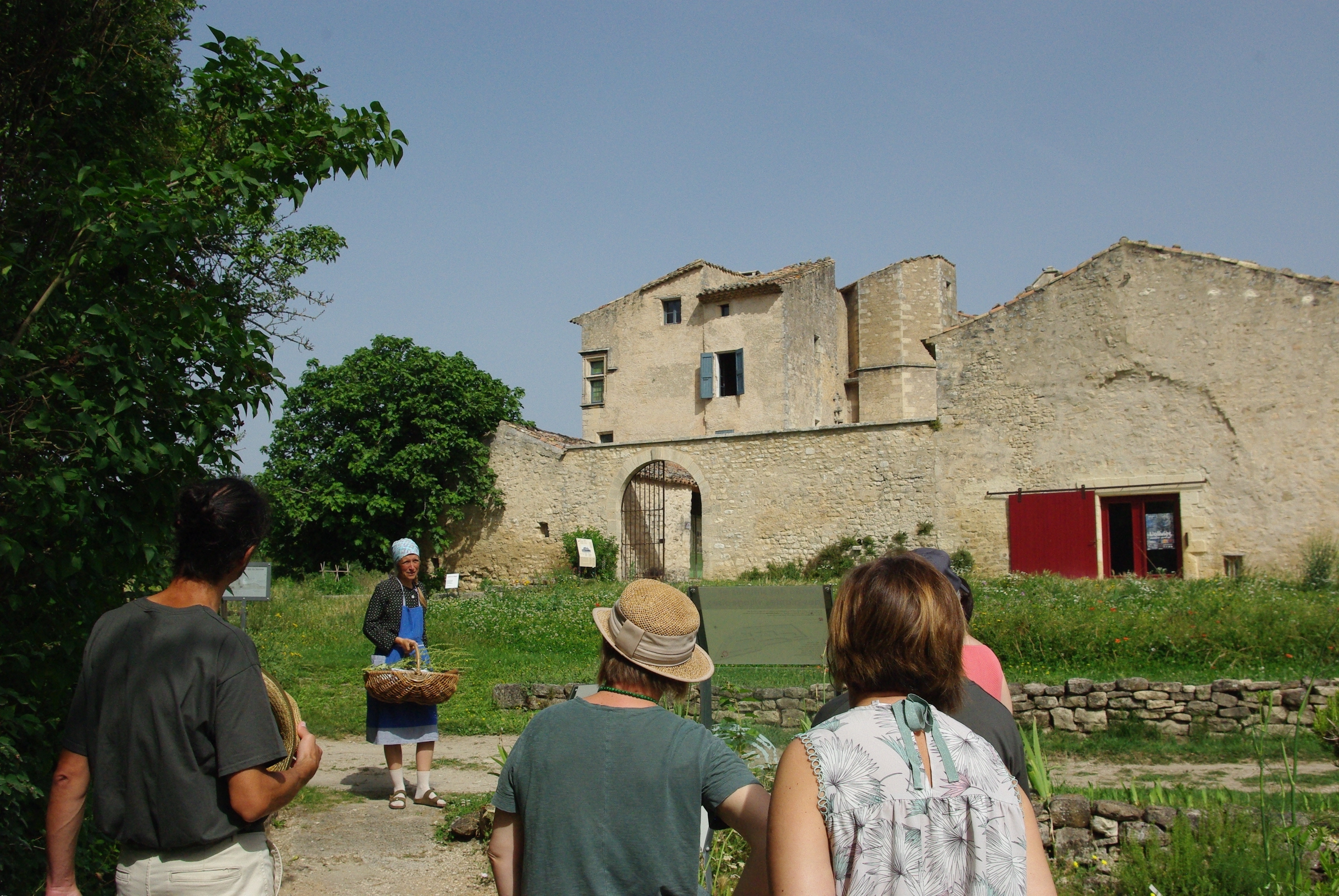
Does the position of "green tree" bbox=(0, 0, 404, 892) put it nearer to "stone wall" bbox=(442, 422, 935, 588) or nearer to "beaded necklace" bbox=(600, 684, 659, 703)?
"beaded necklace" bbox=(600, 684, 659, 703)

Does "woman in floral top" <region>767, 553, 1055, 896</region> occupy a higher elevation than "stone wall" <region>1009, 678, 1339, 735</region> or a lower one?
higher

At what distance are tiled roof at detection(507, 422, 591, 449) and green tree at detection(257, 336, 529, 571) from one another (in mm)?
1237

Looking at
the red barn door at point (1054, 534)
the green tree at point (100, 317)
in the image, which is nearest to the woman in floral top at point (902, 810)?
the green tree at point (100, 317)

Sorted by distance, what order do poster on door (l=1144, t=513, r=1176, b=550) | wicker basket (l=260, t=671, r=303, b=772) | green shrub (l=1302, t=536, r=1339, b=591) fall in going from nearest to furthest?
1. wicker basket (l=260, t=671, r=303, b=772)
2. green shrub (l=1302, t=536, r=1339, b=591)
3. poster on door (l=1144, t=513, r=1176, b=550)

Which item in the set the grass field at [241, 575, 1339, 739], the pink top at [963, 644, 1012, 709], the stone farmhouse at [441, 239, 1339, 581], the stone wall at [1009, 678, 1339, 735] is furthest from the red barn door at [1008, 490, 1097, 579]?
the pink top at [963, 644, 1012, 709]

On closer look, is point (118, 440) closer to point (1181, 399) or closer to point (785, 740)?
point (785, 740)

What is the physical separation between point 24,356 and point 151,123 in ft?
6.56

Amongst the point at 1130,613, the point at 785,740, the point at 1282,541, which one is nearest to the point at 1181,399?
the point at 1282,541

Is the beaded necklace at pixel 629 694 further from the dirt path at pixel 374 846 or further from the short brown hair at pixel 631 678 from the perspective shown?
the dirt path at pixel 374 846

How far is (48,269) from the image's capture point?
3441mm

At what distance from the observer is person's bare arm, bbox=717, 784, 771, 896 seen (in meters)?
2.13

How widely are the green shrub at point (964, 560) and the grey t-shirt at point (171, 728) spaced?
18000 mm

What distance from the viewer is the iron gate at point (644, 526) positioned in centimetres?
2338

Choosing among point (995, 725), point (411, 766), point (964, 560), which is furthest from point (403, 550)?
point (964, 560)
